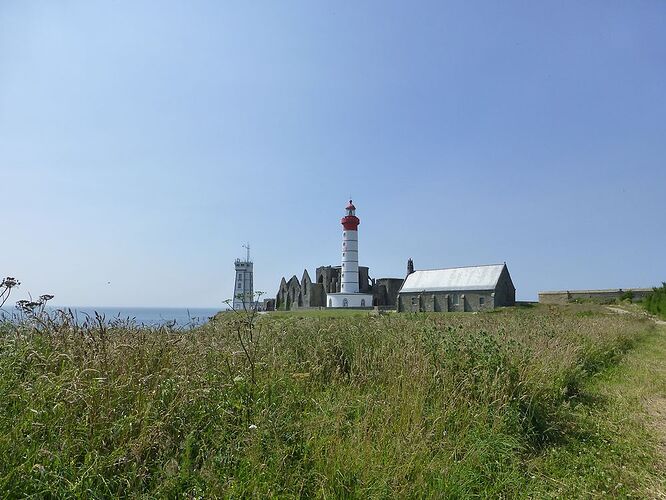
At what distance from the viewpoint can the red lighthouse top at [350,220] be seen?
56.8 meters

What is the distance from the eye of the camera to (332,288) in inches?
2356

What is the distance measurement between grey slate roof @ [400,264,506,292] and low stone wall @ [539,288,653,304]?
10542mm

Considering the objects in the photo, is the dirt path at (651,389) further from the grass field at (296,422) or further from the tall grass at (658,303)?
the tall grass at (658,303)

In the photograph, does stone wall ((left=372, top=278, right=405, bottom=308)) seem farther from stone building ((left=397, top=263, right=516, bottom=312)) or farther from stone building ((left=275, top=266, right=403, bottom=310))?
stone building ((left=397, top=263, right=516, bottom=312))

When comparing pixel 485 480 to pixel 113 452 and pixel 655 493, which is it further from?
pixel 113 452

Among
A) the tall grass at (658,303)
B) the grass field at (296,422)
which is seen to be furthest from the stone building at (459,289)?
the grass field at (296,422)

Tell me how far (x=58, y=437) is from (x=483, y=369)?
4.54 meters

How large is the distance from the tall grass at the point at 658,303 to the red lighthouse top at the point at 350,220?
3326cm

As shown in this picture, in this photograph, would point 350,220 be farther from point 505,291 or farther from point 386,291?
point 505,291

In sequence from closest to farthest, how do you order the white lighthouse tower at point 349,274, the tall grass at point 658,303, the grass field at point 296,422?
1. the grass field at point 296,422
2. the tall grass at point 658,303
3. the white lighthouse tower at point 349,274

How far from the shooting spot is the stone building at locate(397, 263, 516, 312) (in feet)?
149

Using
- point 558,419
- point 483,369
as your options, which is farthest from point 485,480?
point 558,419

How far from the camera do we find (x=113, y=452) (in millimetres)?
2846

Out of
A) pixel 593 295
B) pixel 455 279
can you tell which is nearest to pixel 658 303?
pixel 593 295
